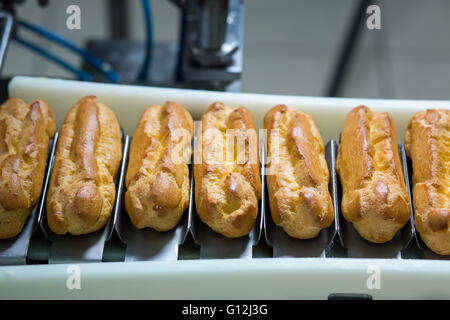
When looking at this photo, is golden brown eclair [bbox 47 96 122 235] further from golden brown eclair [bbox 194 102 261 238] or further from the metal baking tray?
golden brown eclair [bbox 194 102 261 238]

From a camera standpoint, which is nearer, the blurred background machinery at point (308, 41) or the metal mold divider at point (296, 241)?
the metal mold divider at point (296, 241)

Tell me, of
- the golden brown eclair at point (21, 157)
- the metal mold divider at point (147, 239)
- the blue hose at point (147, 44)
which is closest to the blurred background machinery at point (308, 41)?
the blue hose at point (147, 44)

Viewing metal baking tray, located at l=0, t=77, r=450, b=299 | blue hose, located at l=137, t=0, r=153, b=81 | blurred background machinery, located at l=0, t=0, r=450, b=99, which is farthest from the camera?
blurred background machinery, located at l=0, t=0, r=450, b=99

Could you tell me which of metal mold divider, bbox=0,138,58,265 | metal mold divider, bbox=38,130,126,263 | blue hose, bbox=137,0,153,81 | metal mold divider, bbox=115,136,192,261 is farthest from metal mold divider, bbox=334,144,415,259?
blue hose, bbox=137,0,153,81

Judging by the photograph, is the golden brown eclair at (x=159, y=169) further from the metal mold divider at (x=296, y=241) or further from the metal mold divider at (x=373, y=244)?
the metal mold divider at (x=373, y=244)

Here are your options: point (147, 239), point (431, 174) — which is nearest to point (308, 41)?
point (431, 174)

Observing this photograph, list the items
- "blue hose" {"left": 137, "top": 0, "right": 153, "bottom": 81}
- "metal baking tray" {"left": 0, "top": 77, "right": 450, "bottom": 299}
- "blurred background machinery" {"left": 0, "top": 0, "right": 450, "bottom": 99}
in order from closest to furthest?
"metal baking tray" {"left": 0, "top": 77, "right": 450, "bottom": 299} → "blue hose" {"left": 137, "top": 0, "right": 153, "bottom": 81} → "blurred background machinery" {"left": 0, "top": 0, "right": 450, "bottom": 99}

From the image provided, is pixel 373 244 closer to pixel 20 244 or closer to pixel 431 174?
pixel 431 174
